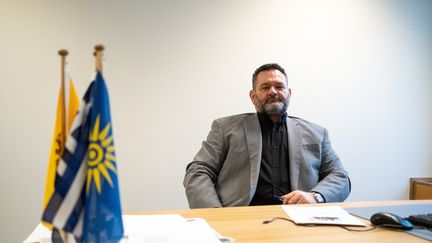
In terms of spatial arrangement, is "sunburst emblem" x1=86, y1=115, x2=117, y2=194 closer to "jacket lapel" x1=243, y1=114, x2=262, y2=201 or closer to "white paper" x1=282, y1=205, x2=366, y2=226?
"white paper" x1=282, y1=205, x2=366, y2=226

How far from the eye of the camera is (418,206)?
1.43 meters

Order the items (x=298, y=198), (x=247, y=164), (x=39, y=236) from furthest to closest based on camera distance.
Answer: (x=247, y=164) → (x=298, y=198) → (x=39, y=236)

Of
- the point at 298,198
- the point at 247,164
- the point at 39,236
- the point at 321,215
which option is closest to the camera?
the point at 39,236

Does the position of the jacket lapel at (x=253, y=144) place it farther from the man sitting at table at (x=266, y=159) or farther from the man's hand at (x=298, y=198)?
the man's hand at (x=298, y=198)

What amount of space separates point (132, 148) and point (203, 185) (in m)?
Answer: 0.86

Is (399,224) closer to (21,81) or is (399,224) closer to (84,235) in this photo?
(84,235)

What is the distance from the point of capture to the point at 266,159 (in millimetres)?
1888

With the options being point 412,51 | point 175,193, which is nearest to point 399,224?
point 175,193

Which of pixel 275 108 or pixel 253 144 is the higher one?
pixel 275 108

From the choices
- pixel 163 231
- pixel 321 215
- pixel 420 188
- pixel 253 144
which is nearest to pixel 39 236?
pixel 163 231

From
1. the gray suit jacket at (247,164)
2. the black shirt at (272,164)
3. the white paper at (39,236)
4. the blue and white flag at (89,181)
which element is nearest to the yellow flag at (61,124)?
the blue and white flag at (89,181)

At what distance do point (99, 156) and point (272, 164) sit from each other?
4.31 ft

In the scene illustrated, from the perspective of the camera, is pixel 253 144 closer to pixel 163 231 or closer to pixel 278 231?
pixel 278 231

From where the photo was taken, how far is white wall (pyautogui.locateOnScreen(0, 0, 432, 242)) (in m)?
2.17
